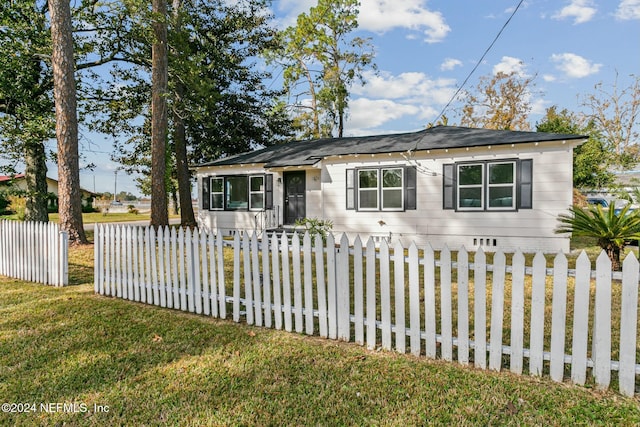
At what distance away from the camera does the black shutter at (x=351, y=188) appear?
1151 centimetres

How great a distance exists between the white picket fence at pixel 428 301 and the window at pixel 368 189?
6.38 meters

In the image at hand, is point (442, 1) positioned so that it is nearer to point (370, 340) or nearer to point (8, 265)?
point (370, 340)

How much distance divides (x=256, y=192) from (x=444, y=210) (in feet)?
22.9

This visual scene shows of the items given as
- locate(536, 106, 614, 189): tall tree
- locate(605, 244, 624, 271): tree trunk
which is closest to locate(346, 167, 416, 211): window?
locate(605, 244, 624, 271): tree trunk

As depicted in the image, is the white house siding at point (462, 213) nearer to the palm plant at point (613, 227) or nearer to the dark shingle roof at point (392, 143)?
the dark shingle roof at point (392, 143)

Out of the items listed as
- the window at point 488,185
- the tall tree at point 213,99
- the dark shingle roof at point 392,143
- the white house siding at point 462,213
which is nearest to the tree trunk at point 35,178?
the tall tree at point 213,99

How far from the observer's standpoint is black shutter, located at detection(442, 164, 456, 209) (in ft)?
33.3

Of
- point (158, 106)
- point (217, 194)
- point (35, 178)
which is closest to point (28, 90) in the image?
point (35, 178)

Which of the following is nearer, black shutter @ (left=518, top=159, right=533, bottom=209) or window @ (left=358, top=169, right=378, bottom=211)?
black shutter @ (left=518, top=159, right=533, bottom=209)

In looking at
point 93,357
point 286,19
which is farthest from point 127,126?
point 93,357

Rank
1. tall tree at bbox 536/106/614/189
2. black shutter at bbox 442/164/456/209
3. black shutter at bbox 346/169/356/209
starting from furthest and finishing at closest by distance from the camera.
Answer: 1. tall tree at bbox 536/106/614/189
2. black shutter at bbox 346/169/356/209
3. black shutter at bbox 442/164/456/209

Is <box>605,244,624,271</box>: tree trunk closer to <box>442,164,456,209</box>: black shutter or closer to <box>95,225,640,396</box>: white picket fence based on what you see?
<box>95,225,640,396</box>: white picket fence

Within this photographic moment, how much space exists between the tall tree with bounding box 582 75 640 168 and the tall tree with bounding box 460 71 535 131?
161 inches

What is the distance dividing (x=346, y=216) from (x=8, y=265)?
851 cm
